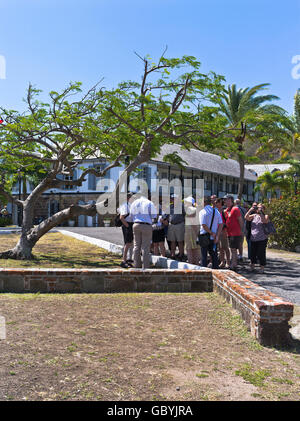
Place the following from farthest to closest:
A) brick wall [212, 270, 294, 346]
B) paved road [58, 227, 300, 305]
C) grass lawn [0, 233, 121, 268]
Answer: grass lawn [0, 233, 121, 268]
paved road [58, 227, 300, 305]
brick wall [212, 270, 294, 346]

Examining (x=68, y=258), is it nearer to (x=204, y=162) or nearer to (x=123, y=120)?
(x=123, y=120)

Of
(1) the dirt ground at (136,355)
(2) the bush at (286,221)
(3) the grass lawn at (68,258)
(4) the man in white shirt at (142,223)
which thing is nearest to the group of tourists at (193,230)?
(4) the man in white shirt at (142,223)

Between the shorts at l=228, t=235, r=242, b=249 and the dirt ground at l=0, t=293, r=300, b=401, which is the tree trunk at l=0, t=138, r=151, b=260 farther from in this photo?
the dirt ground at l=0, t=293, r=300, b=401

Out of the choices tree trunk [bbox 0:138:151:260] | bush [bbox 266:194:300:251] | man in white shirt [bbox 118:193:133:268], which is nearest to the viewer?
man in white shirt [bbox 118:193:133:268]

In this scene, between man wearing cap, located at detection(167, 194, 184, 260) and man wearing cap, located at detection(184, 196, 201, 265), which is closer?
man wearing cap, located at detection(184, 196, 201, 265)

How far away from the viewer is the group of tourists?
28.1 ft

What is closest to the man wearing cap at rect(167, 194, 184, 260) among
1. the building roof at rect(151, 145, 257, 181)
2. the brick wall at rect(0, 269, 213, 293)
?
the brick wall at rect(0, 269, 213, 293)

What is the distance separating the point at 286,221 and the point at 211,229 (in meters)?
7.92

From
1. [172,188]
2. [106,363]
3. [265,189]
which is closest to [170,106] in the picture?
[106,363]

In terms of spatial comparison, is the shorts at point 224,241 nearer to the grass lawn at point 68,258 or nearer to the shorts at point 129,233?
the shorts at point 129,233

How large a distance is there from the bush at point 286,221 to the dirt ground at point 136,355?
1050cm

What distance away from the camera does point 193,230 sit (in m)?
9.84

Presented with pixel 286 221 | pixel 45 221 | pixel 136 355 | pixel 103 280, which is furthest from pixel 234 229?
pixel 136 355
